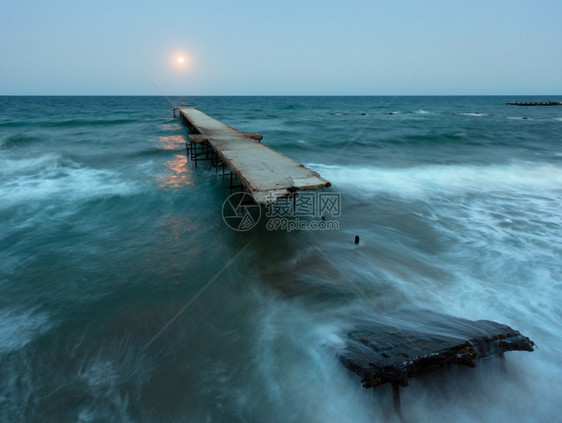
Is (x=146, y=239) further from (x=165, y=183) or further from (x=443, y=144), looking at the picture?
(x=443, y=144)

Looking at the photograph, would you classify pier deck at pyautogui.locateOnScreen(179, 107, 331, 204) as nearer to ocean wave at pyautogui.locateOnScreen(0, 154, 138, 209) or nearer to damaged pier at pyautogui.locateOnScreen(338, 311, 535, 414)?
damaged pier at pyautogui.locateOnScreen(338, 311, 535, 414)

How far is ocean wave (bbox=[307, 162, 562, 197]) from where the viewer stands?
14234mm

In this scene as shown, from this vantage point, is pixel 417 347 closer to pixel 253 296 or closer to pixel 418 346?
pixel 418 346

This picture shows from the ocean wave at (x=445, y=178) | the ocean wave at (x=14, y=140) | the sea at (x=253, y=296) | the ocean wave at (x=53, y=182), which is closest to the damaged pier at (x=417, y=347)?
the sea at (x=253, y=296)

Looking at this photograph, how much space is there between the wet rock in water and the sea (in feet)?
1.01

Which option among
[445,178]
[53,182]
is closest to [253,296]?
[53,182]

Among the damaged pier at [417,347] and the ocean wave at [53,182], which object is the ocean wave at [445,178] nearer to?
the damaged pier at [417,347]

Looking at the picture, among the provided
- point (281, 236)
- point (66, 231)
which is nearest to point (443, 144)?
point (281, 236)

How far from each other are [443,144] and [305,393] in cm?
2796

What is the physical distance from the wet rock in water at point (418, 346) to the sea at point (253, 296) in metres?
0.31

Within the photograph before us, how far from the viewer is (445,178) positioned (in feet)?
52.9

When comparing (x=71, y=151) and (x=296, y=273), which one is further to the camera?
(x=71, y=151)

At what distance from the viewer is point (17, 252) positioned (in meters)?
8.34

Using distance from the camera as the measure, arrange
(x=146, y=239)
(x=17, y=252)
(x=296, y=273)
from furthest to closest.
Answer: (x=146, y=239)
(x=17, y=252)
(x=296, y=273)
